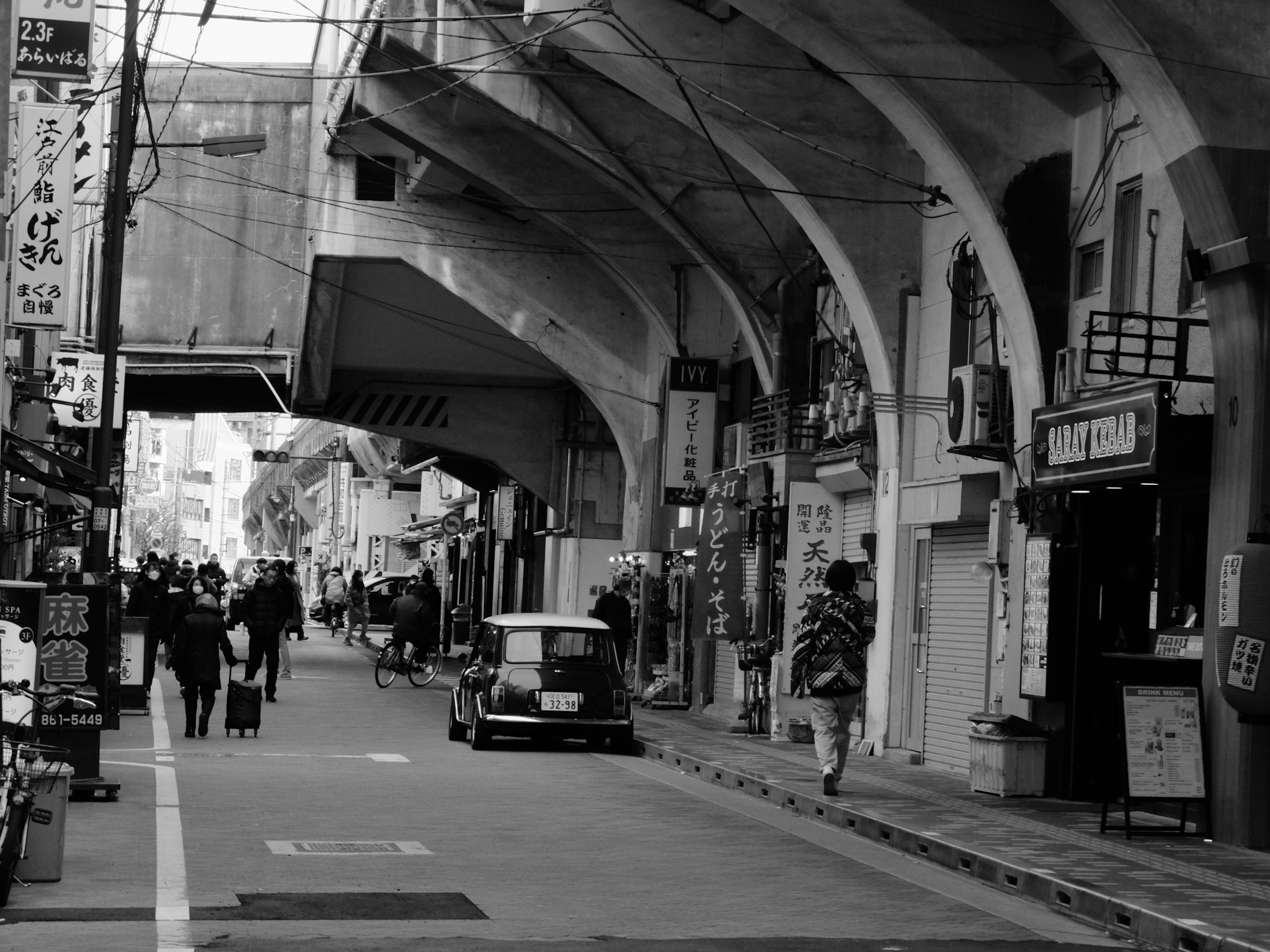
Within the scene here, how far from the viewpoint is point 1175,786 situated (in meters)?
13.3

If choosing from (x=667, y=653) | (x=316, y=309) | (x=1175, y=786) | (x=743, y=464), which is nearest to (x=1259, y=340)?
(x=1175, y=786)

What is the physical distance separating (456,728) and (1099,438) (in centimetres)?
965

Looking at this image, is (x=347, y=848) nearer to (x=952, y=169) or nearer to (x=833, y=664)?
(x=833, y=664)

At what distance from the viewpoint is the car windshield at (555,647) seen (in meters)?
20.9

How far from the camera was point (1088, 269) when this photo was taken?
17.2 meters

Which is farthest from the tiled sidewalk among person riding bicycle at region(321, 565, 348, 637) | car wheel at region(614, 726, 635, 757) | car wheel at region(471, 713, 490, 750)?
person riding bicycle at region(321, 565, 348, 637)

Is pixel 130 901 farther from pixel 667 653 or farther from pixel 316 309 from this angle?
pixel 316 309

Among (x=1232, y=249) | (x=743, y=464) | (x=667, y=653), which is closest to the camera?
(x=1232, y=249)

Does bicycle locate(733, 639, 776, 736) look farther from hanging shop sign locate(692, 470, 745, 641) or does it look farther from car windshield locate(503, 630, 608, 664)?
car windshield locate(503, 630, 608, 664)

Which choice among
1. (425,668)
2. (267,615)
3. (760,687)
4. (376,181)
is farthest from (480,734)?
(376,181)

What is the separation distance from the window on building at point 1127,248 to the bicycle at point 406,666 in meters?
17.5

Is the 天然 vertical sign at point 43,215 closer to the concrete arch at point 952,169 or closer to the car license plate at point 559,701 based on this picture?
the car license plate at point 559,701

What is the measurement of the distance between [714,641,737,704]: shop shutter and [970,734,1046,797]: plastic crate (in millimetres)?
11247

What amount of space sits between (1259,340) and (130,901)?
27.7ft
